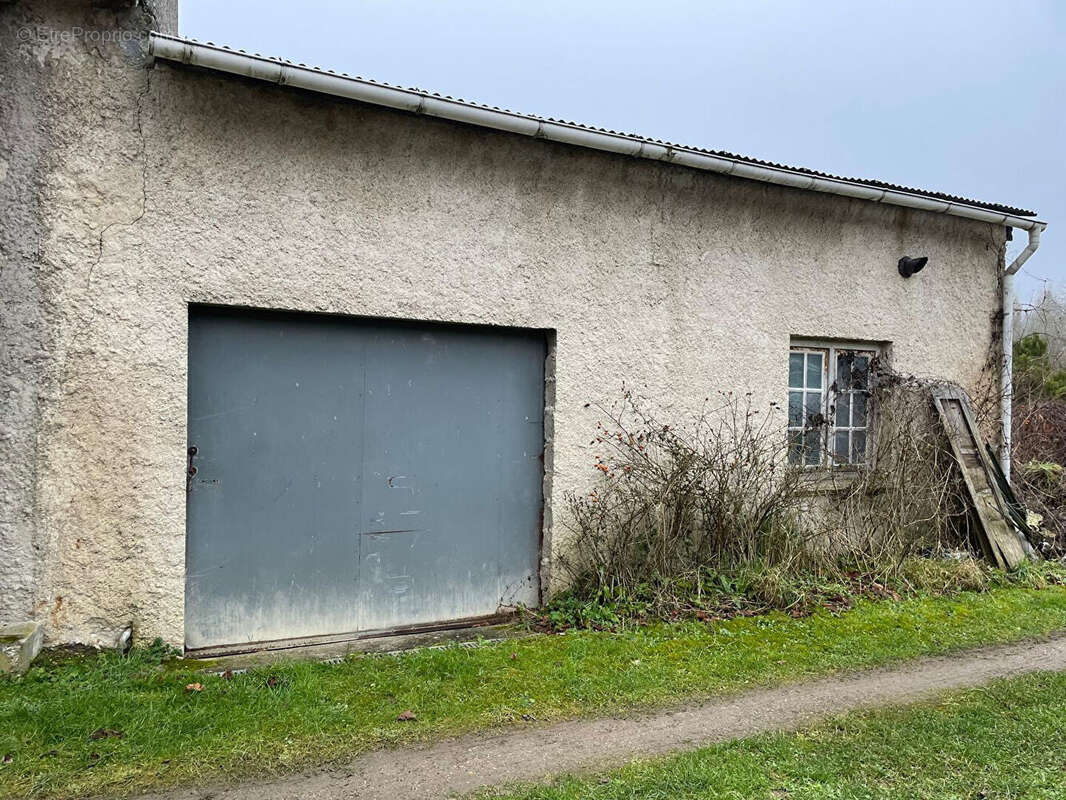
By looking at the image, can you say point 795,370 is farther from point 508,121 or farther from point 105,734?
point 105,734

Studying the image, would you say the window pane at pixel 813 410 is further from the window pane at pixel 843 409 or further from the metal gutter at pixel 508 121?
the metal gutter at pixel 508 121

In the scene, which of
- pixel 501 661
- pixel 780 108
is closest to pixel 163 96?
pixel 501 661

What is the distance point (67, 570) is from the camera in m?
4.25

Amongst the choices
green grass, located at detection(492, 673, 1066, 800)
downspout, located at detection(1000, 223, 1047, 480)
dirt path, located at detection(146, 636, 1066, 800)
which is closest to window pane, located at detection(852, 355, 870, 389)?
downspout, located at detection(1000, 223, 1047, 480)

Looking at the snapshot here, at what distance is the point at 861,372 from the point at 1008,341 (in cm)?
213

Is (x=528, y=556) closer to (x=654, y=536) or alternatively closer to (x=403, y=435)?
(x=654, y=536)

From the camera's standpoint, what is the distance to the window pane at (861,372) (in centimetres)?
753

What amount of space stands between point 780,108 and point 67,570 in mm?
62706

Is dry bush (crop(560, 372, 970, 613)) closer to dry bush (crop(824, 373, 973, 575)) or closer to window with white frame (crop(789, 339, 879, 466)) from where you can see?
dry bush (crop(824, 373, 973, 575))

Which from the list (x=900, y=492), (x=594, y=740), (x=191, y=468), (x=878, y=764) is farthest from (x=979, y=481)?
(x=191, y=468)

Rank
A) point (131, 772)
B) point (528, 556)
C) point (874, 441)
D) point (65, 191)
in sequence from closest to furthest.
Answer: point (131, 772), point (65, 191), point (528, 556), point (874, 441)

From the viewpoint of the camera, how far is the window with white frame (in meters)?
7.18

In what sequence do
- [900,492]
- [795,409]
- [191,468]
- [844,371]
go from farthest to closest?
[844,371], [795,409], [900,492], [191,468]

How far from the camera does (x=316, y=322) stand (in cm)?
504
